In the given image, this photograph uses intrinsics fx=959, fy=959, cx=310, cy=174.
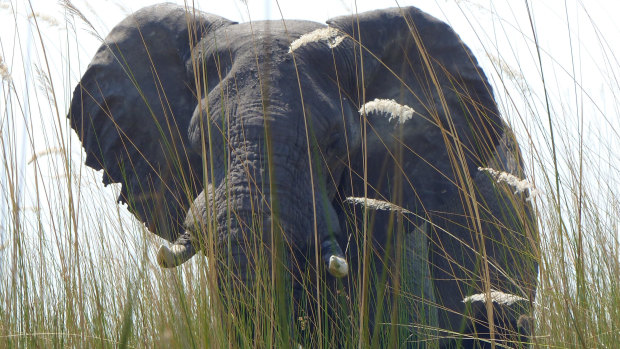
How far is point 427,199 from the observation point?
4863 millimetres

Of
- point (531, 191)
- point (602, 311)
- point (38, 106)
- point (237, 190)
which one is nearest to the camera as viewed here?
point (531, 191)

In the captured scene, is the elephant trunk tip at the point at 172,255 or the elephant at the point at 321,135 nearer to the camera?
the elephant trunk tip at the point at 172,255

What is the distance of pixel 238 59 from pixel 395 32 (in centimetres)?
93

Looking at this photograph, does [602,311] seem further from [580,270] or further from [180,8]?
[180,8]

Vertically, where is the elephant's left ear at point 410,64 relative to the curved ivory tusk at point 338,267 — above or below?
above

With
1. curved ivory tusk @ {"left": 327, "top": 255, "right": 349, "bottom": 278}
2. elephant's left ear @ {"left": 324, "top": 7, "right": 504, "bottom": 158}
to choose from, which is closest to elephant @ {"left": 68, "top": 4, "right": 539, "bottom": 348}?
elephant's left ear @ {"left": 324, "top": 7, "right": 504, "bottom": 158}

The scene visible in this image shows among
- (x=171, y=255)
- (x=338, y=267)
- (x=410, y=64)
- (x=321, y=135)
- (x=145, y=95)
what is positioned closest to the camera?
(x=171, y=255)

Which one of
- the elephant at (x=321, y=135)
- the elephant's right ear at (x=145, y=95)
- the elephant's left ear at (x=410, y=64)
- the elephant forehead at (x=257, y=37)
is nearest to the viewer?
the elephant at (x=321, y=135)

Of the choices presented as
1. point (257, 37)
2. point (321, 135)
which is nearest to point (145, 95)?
point (257, 37)

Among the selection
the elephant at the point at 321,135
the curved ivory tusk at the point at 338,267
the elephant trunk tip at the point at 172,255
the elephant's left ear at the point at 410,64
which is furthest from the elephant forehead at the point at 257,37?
the curved ivory tusk at the point at 338,267

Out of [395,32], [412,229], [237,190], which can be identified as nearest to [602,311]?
[237,190]

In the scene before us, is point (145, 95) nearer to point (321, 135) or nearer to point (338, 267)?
point (321, 135)

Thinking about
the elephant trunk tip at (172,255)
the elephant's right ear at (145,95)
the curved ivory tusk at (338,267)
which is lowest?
the curved ivory tusk at (338,267)

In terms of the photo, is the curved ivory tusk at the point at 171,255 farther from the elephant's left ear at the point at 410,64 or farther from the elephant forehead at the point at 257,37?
the elephant's left ear at the point at 410,64
